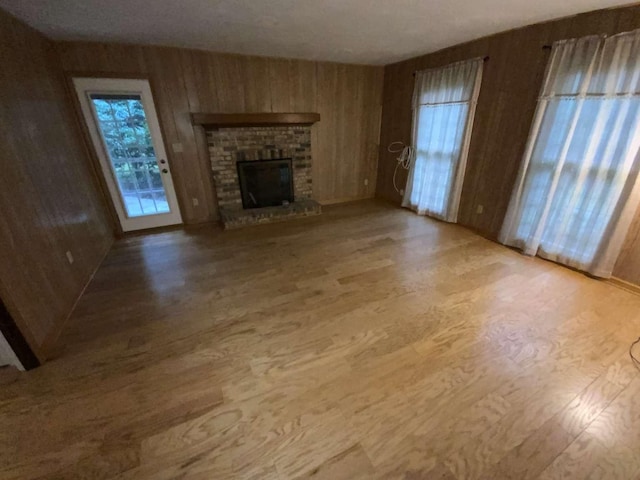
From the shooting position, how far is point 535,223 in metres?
2.89

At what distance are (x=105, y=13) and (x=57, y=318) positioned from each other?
8.28ft

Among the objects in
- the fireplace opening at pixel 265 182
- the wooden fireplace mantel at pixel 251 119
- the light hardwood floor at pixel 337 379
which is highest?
the wooden fireplace mantel at pixel 251 119

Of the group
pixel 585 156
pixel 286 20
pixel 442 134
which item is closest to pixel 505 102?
pixel 442 134

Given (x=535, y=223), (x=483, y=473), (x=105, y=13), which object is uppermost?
(x=105, y=13)

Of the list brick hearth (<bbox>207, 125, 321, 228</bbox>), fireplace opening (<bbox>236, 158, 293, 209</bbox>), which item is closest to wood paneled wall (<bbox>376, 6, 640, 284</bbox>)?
brick hearth (<bbox>207, 125, 321, 228</bbox>)

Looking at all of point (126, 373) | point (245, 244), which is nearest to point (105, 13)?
point (245, 244)

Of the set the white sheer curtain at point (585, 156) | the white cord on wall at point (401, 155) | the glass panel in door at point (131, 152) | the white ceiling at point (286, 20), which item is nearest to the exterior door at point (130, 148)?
the glass panel in door at point (131, 152)

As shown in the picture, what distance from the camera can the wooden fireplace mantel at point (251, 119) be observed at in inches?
140

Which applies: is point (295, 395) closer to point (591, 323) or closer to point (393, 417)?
point (393, 417)

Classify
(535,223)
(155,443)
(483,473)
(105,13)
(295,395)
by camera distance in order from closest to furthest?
1. (483,473)
2. (155,443)
3. (295,395)
4. (105,13)
5. (535,223)

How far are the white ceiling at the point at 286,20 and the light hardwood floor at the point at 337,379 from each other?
89.8 inches

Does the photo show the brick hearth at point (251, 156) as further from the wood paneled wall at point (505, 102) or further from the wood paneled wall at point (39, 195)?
the wood paneled wall at point (505, 102)

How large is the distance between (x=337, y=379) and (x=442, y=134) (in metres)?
3.52

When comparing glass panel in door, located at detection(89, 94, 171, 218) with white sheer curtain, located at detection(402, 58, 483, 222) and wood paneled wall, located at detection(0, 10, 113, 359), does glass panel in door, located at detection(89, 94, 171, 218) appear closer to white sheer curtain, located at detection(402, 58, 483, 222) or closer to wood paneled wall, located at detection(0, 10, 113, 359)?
wood paneled wall, located at detection(0, 10, 113, 359)
